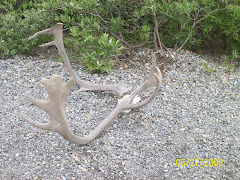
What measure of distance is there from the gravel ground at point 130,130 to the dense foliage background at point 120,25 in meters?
0.29

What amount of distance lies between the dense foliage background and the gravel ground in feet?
0.94

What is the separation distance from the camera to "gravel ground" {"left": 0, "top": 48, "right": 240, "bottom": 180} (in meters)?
2.19

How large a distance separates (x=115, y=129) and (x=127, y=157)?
32 cm

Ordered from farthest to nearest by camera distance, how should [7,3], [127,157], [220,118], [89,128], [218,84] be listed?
[7,3], [218,84], [220,118], [89,128], [127,157]

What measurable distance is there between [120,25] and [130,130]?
153 cm

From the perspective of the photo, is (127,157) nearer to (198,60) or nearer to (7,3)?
(198,60)

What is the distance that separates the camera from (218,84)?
331 centimetres

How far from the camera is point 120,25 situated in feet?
11.6

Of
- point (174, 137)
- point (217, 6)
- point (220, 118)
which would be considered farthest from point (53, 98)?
point (217, 6)
